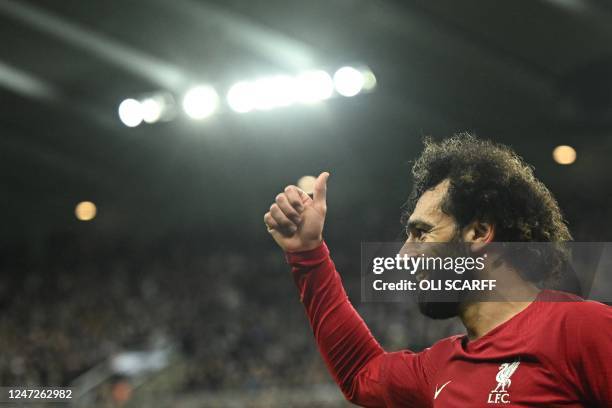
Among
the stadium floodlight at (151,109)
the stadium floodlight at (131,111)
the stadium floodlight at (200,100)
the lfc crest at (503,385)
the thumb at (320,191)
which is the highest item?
the stadium floodlight at (131,111)

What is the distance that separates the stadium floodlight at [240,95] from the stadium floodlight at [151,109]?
115 cm

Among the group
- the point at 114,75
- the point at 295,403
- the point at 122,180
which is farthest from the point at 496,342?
the point at 122,180

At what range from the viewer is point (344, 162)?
1473cm

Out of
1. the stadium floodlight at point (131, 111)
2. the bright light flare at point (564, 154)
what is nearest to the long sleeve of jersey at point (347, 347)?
the stadium floodlight at point (131, 111)

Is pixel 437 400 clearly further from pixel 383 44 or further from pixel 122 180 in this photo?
pixel 122 180

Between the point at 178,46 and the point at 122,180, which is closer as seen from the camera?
the point at 178,46

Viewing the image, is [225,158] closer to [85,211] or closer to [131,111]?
[131,111]

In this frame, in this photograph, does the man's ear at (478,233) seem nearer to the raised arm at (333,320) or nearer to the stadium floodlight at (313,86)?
the raised arm at (333,320)

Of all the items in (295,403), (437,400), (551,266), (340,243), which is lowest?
(437,400)

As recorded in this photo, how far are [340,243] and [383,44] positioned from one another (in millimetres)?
4245

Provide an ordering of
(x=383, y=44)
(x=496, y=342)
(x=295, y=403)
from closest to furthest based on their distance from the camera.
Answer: (x=496, y=342) → (x=295, y=403) → (x=383, y=44)

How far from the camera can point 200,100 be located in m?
11.8

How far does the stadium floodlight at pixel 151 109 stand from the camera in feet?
40.1

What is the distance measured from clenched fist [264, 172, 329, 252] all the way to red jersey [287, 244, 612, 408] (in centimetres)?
4
